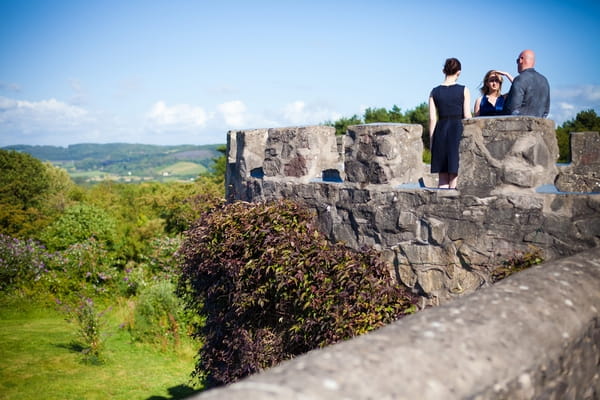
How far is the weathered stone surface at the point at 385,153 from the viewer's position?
14.4 ft

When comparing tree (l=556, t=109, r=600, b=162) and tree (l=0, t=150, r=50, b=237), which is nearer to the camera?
tree (l=556, t=109, r=600, b=162)

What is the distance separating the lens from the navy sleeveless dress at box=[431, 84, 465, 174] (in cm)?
466

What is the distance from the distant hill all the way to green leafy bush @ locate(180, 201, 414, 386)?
82.3m

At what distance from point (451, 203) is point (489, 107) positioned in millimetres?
1601

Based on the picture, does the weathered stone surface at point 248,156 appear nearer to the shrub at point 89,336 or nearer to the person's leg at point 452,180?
the person's leg at point 452,180

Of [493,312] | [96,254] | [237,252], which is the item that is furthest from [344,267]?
[96,254]

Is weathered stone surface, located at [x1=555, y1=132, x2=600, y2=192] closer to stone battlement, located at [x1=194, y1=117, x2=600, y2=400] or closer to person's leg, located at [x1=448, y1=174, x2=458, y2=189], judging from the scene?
stone battlement, located at [x1=194, y1=117, x2=600, y2=400]

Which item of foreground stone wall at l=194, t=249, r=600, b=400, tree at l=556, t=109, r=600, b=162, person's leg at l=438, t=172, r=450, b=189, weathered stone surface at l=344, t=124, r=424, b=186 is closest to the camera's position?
foreground stone wall at l=194, t=249, r=600, b=400

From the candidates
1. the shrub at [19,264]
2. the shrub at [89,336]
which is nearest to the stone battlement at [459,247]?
the shrub at [89,336]

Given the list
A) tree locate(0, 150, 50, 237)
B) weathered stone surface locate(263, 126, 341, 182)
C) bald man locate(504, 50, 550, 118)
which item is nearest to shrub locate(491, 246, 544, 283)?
bald man locate(504, 50, 550, 118)

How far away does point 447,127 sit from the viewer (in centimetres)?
471

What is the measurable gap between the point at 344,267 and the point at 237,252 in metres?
1.12

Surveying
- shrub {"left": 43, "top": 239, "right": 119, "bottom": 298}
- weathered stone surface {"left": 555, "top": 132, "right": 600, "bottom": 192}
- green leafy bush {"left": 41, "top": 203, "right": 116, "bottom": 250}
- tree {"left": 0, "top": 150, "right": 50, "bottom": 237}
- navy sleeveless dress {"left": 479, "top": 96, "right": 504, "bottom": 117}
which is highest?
navy sleeveless dress {"left": 479, "top": 96, "right": 504, "bottom": 117}

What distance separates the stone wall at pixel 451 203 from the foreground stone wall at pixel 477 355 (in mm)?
968
